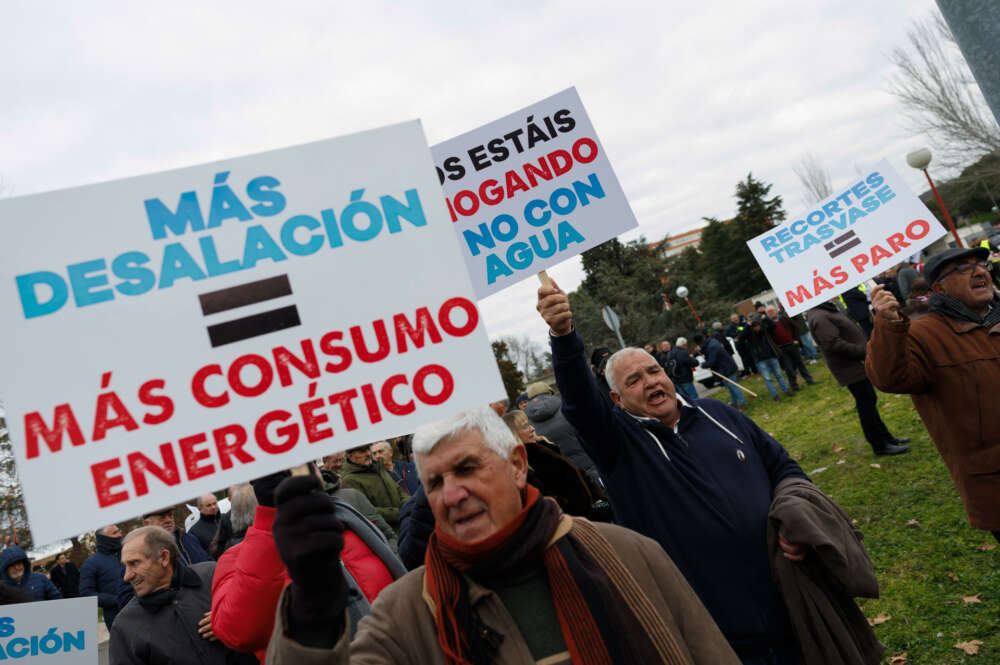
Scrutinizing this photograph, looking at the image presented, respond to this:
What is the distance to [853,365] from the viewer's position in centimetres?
759

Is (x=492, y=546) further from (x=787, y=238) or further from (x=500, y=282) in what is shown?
(x=787, y=238)

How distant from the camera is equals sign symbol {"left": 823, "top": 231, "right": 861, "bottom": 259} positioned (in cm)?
527

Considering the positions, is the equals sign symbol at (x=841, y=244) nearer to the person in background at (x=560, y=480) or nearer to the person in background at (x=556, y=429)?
the person in background at (x=556, y=429)

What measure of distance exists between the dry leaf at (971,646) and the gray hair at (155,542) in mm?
4455

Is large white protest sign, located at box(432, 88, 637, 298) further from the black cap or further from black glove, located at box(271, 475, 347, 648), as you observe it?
black glove, located at box(271, 475, 347, 648)

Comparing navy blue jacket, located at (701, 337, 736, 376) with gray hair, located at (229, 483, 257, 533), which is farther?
navy blue jacket, located at (701, 337, 736, 376)

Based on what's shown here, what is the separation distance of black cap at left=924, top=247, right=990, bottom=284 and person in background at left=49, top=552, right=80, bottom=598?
11157mm

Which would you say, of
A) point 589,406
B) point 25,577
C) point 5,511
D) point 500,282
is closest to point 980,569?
point 589,406

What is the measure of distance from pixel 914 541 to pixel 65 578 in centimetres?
1103

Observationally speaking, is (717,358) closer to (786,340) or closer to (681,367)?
(681,367)

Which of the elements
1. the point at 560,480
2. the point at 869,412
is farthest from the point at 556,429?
the point at 869,412

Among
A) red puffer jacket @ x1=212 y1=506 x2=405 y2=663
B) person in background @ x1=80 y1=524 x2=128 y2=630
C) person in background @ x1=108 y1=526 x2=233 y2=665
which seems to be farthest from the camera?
person in background @ x1=80 y1=524 x2=128 y2=630

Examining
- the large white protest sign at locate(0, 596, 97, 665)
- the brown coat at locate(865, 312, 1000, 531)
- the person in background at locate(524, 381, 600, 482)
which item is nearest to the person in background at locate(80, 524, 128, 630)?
the large white protest sign at locate(0, 596, 97, 665)

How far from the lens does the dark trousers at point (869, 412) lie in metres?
7.49
